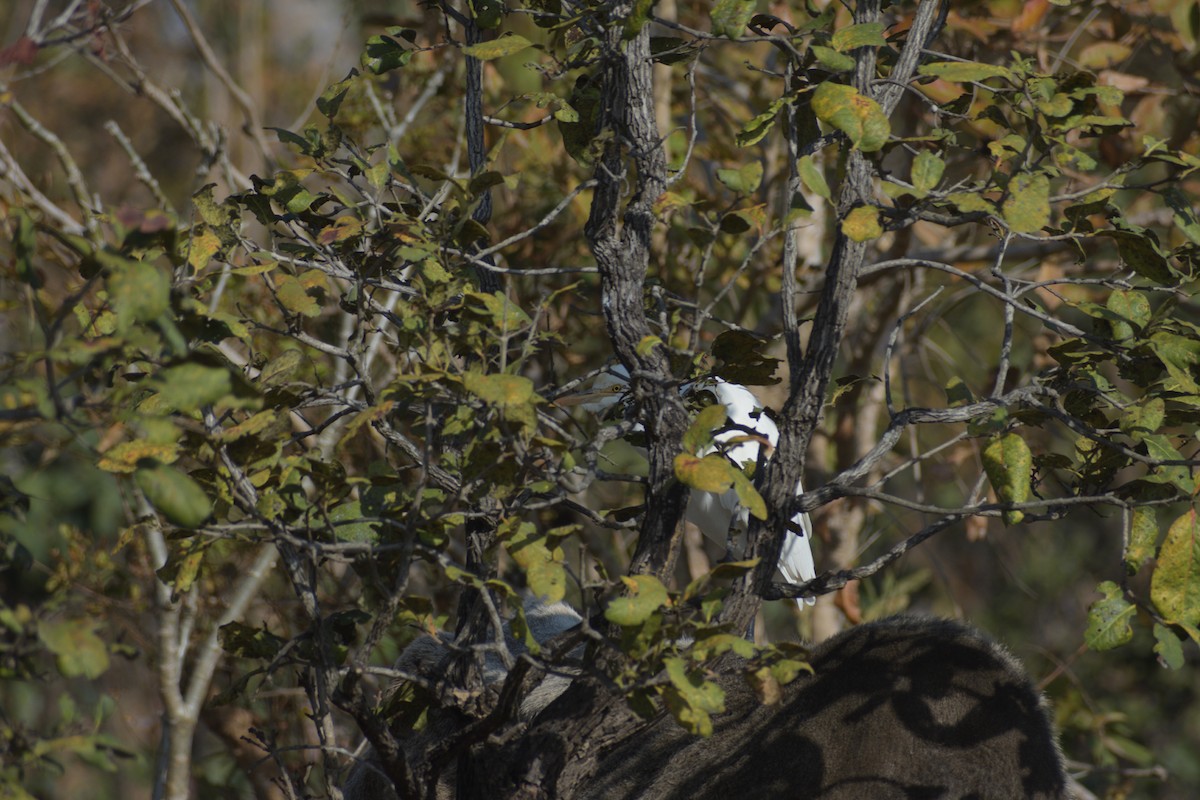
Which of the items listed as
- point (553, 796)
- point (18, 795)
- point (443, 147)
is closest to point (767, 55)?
point (443, 147)

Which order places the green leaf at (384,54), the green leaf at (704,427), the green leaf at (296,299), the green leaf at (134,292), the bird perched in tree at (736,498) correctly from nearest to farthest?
the green leaf at (134,292)
the green leaf at (704,427)
the green leaf at (296,299)
the green leaf at (384,54)
the bird perched in tree at (736,498)

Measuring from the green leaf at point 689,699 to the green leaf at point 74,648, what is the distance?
0.69 m

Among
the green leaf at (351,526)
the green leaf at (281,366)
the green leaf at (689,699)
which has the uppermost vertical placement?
the green leaf at (281,366)

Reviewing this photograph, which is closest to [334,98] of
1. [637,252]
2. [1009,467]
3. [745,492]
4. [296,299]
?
[296,299]

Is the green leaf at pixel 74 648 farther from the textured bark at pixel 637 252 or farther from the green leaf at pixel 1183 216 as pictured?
the green leaf at pixel 1183 216

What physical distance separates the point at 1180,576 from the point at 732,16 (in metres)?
1.01

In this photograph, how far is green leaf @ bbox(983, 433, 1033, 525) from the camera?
1649 mm

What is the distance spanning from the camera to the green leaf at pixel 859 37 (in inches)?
64.1

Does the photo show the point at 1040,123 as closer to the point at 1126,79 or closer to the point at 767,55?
the point at 1126,79

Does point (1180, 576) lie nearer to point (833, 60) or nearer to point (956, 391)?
point (956, 391)

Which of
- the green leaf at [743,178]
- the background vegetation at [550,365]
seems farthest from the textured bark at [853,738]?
the green leaf at [743,178]

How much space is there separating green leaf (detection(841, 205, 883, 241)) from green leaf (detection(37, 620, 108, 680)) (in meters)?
1.09

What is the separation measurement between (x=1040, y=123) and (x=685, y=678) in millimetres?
923

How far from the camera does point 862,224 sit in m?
1.60
